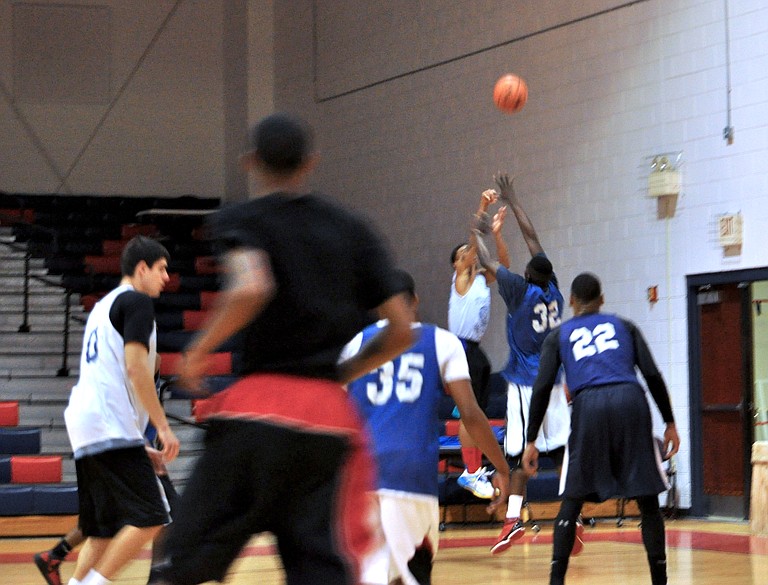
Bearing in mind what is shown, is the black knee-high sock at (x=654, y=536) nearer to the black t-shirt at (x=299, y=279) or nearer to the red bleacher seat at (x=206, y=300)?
the black t-shirt at (x=299, y=279)

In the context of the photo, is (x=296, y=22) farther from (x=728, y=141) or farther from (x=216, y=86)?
(x=728, y=141)

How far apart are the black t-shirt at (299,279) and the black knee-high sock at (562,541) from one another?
123 inches

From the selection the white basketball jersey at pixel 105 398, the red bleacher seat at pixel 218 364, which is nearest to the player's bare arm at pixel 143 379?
the white basketball jersey at pixel 105 398

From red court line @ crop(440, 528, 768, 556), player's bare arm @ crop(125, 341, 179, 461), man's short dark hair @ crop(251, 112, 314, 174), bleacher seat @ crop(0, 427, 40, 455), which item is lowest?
red court line @ crop(440, 528, 768, 556)

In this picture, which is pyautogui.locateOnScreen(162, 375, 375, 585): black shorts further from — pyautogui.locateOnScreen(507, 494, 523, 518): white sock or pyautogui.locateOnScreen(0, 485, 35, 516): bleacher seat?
pyautogui.locateOnScreen(0, 485, 35, 516): bleacher seat

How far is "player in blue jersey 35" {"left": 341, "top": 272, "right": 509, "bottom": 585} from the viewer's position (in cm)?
425

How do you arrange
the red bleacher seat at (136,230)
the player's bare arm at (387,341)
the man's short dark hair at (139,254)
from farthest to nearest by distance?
the red bleacher seat at (136,230), the man's short dark hair at (139,254), the player's bare arm at (387,341)

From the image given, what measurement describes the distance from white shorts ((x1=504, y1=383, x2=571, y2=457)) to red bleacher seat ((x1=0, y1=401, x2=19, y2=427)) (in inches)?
222

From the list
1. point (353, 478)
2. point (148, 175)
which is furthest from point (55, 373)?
point (353, 478)

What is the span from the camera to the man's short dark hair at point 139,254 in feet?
17.3

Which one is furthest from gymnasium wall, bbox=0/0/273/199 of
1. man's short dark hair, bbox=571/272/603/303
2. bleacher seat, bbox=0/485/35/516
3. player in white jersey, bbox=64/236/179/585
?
player in white jersey, bbox=64/236/179/585

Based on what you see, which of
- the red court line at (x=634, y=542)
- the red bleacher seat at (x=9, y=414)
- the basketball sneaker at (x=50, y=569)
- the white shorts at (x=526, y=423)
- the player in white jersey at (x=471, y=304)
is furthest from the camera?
the red bleacher seat at (x=9, y=414)

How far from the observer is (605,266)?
12023 millimetres

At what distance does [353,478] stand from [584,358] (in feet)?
10.5
